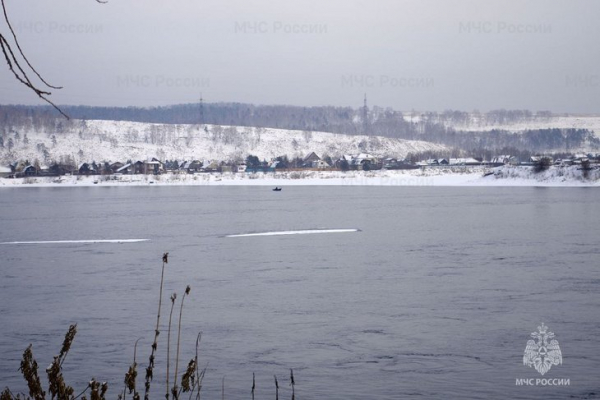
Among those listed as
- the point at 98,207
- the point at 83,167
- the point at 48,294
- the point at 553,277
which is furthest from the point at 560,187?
the point at 83,167

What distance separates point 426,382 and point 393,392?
0.53 metres

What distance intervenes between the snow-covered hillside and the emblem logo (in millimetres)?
125840

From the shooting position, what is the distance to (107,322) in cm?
1166

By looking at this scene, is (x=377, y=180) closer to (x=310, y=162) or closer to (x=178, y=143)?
(x=310, y=162)

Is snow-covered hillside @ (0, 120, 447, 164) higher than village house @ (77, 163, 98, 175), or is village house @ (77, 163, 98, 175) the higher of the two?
snow-covered hillside @ (0, 120, 447, 164)

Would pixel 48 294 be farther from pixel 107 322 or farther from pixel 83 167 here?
pixel 83 167

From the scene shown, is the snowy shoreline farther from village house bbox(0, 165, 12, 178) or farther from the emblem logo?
the emblem logo

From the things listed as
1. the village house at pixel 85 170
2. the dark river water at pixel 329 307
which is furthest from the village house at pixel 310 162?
the dark river water at pixel 329 307

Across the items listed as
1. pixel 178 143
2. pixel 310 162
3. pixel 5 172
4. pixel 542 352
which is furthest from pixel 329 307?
pixel 178 143

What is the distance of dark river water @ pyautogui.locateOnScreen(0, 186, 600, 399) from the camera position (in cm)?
890

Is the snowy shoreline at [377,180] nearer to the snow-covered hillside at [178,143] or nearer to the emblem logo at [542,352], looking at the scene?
the snow-covered hillside at [178,143]

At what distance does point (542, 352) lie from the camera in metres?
10.3

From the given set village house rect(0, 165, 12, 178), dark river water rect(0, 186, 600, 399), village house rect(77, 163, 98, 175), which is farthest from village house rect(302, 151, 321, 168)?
dark river water rect(0, 186, 600, 399)

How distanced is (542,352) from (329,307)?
3.59 m
